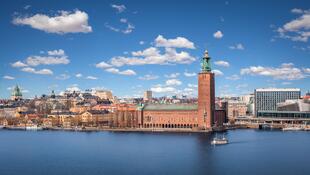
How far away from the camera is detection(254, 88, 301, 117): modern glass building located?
11981cm

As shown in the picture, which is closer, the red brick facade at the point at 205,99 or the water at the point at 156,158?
the water at the point at 156,158

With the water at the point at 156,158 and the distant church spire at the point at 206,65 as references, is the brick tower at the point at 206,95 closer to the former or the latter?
the distant church spire at the point at 206,65

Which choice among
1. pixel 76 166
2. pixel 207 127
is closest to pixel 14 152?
pixel 76 166

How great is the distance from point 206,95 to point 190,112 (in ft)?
12.1

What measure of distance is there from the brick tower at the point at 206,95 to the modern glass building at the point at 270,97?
165 feet

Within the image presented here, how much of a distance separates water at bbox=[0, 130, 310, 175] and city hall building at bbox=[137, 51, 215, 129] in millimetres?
20412

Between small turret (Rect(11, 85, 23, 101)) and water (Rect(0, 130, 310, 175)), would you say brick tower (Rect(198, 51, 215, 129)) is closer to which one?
water (Rect(0, 130, 310, 175))

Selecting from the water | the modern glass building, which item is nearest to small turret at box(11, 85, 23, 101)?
the modern glass building

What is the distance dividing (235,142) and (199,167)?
18.6m

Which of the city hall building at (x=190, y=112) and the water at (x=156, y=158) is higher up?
the city hall building at (x=190, y=112)

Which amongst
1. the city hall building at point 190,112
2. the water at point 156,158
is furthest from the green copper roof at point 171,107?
the water at point 156,158

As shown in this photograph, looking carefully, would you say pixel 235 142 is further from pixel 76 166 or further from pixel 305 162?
pixel 76 166

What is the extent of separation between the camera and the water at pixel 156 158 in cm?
3134

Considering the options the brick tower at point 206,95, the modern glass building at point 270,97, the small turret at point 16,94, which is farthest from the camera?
the small turret at point 16,94
